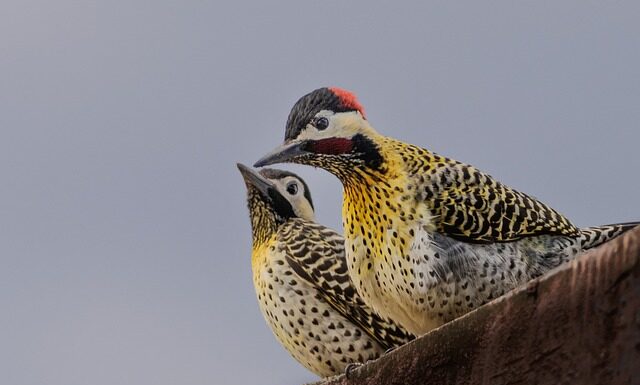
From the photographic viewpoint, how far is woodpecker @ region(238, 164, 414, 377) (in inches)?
198

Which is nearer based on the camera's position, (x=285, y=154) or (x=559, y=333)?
(x=559, y=333)

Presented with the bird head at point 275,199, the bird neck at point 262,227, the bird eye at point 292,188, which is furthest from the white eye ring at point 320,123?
the bird eye at point 292,188

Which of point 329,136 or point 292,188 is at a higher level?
point 329,136

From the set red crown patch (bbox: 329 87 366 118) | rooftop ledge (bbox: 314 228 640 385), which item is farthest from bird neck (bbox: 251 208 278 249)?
rooftop ledge (bbox: 314 228 640 385)

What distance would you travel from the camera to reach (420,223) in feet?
12.9

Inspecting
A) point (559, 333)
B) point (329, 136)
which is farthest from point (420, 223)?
point (559, 333)

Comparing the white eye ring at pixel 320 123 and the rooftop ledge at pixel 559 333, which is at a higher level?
the white eye ring at pixel 320 123

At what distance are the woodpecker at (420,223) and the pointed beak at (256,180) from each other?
189 centimetres

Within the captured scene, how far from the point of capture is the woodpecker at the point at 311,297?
198 inches

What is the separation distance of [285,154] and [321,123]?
0.22 metres

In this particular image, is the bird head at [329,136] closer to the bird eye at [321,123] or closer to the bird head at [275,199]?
the bird eye at [321,123]

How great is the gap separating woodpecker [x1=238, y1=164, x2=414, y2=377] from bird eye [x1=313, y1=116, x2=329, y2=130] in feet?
3.66

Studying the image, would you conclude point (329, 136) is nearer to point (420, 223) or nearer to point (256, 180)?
point (420, 223)

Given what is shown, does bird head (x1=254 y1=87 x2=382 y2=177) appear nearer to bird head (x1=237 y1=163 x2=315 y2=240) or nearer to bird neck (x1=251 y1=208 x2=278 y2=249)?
bird neck (x1=251 y1=208 x2=278 y2=249)
